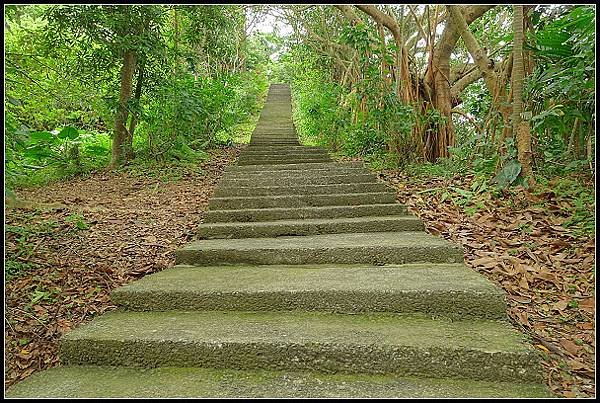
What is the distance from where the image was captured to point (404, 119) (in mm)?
5176

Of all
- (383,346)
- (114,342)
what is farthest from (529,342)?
(114,342)

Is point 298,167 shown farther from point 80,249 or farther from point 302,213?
point 80,249

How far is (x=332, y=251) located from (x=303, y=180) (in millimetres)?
2026

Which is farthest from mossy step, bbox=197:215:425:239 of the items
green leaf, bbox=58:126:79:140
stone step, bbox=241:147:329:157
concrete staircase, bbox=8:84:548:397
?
green leaf, bbox=58:126:79:140

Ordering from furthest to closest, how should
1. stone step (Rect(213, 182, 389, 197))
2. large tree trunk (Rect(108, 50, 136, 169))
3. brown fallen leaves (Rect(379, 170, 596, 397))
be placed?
1. large tree trunk (Rect(108, 50, 136, 169))
2. stone step (Rect(213, 182, 389, 197))
3. brown fallen leaves (Rect(379, 170, 596, 397))

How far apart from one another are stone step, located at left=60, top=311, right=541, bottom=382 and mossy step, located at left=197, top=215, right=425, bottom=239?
4.43ft

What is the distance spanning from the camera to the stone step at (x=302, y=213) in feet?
12.8

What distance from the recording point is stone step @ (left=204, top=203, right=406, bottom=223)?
391 centimetres

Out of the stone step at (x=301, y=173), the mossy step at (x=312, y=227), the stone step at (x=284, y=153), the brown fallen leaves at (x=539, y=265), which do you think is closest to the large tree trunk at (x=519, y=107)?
the brown fallen leaves at (x=539, y=265)

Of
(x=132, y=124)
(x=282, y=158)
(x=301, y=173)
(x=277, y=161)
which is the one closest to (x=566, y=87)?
(x=301, y=173)

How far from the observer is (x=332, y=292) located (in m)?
2.35

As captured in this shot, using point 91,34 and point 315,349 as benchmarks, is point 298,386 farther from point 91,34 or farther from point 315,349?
point 91,34

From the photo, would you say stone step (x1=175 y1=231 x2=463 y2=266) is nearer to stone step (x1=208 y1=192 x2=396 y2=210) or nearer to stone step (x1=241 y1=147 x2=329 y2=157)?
stone step (x1=208 y1=192 x2=396 y2=210)

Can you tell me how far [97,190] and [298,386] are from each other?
15.1 ft
